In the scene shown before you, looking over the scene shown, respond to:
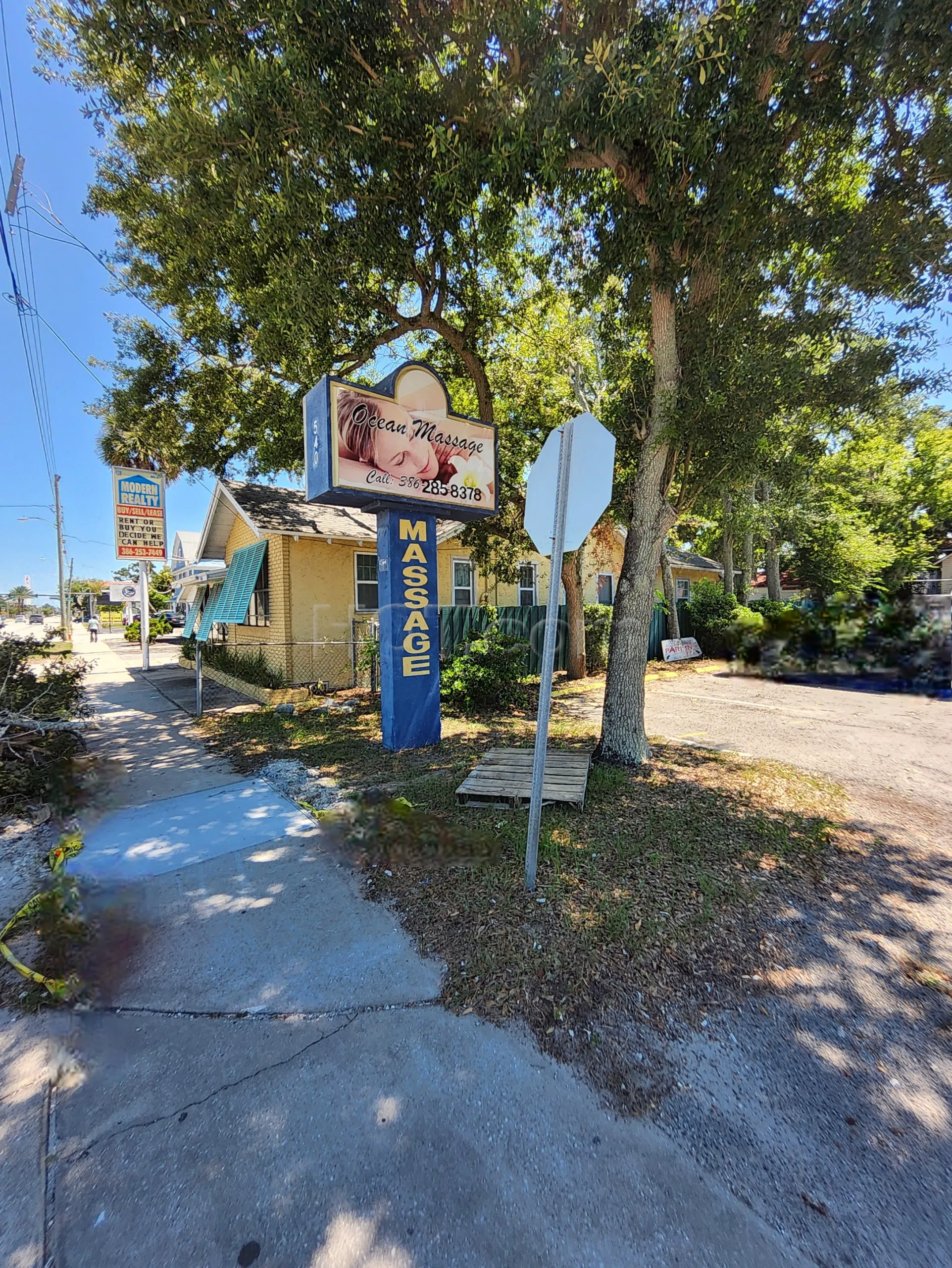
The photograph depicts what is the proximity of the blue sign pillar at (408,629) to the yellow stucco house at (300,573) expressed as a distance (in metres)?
A: 2.86

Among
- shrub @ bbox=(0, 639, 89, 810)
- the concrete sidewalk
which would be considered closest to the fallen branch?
shrub @ bbox=(0, 639, 89, 810)

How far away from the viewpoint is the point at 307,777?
19.6 ft

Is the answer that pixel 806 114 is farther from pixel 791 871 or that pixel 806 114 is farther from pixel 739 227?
pixel 791 871

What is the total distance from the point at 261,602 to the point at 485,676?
21.7 ft

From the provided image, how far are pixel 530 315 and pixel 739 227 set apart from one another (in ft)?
18.5

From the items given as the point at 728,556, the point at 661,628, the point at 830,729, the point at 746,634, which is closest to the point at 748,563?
the point at 728,556

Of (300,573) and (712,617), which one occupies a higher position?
(300,573)

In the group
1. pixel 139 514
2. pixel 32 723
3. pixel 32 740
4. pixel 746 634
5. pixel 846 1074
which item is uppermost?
pixel 139 514

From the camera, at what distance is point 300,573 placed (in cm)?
1149

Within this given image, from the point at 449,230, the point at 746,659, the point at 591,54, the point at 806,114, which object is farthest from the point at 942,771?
the point at 746,659

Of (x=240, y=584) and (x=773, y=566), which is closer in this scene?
(x=240, y=584)

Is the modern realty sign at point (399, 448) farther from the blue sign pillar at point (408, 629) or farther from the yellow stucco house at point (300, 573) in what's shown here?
the yellow stucco house at point (300, 573)

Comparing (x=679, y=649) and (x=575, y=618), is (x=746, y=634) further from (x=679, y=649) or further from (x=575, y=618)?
(x=575, y=618)

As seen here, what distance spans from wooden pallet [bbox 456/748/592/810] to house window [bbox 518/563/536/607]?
1185 centimetres
